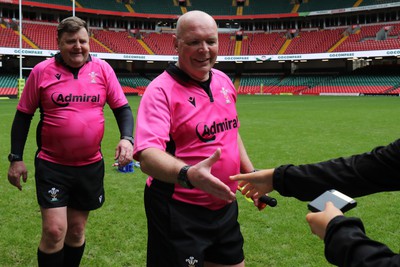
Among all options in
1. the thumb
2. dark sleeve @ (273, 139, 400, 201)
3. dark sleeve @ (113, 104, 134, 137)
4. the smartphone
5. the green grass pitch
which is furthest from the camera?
the green grass pitch

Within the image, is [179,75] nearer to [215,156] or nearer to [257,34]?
[215,156]

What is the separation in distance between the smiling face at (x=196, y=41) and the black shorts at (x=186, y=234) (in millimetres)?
767

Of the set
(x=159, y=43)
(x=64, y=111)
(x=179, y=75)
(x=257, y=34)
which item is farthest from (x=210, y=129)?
(x=257, y=34)

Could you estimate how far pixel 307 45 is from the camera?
55.3 meters

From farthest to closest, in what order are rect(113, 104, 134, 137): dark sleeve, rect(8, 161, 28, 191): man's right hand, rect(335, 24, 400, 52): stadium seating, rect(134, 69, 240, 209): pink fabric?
1. rect(335, 24, 400, 52): stadium seating
2. rect(113, 104, 134, 137): dark sleeve
3. rect(8, 161, 28, 191): man's right hand
4. rect(134, 69, 240, 209): pink fabric

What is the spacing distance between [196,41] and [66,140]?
5.44 ft

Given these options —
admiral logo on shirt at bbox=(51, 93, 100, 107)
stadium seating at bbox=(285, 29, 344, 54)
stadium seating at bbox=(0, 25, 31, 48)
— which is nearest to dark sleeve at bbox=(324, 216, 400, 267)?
admiral logo on shirt at bbox=(51, 93, 100, 107)

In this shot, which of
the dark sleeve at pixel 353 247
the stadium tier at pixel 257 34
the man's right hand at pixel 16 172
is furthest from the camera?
the stadium tier at pixel 257 34

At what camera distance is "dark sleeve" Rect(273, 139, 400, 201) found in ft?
6.16

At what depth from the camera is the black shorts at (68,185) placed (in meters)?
3.27

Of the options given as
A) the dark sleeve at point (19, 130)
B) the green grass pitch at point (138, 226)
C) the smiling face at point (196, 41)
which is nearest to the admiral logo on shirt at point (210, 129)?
the smiling face at point (196, 41)

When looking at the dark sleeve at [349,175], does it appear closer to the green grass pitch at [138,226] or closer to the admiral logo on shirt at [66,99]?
the admiral logo on shirt at [66,99]

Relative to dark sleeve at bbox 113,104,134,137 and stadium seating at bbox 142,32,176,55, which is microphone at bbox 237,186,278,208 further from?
stadium seating at bbox 142,32,176,55

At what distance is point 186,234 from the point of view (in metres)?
2.36
